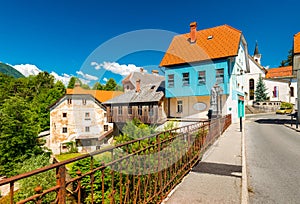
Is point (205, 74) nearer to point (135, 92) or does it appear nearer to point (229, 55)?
point (229, 55)

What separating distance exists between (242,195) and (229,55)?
553 inches

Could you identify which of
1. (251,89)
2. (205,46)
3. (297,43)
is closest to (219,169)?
(205,46)

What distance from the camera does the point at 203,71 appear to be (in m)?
16.2

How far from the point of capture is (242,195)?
3.05 m

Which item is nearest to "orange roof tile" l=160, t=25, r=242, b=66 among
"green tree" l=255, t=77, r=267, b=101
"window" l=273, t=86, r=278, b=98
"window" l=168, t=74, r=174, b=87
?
"window" l=168, t=74, r=174, b=87

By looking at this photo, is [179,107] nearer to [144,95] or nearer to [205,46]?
[144,95]

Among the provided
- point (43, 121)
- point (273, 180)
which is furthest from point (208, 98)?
point (43, 121)

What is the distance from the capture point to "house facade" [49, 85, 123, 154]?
22.6m

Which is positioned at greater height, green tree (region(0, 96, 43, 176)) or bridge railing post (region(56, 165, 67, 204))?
bridge railing post (region(56, 165, 67, 204))

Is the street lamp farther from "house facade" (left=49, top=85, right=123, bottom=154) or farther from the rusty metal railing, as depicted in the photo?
"house facade" (left=49, top=85, right=123, bottom=154)

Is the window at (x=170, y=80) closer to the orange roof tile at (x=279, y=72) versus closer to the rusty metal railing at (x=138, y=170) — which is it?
the rusty metal railing at (x=138, y=170)

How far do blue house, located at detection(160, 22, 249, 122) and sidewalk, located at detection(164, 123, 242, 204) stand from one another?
10.4 meters

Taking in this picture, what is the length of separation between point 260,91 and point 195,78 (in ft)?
81.8

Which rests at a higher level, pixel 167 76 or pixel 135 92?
pixel 167 76
